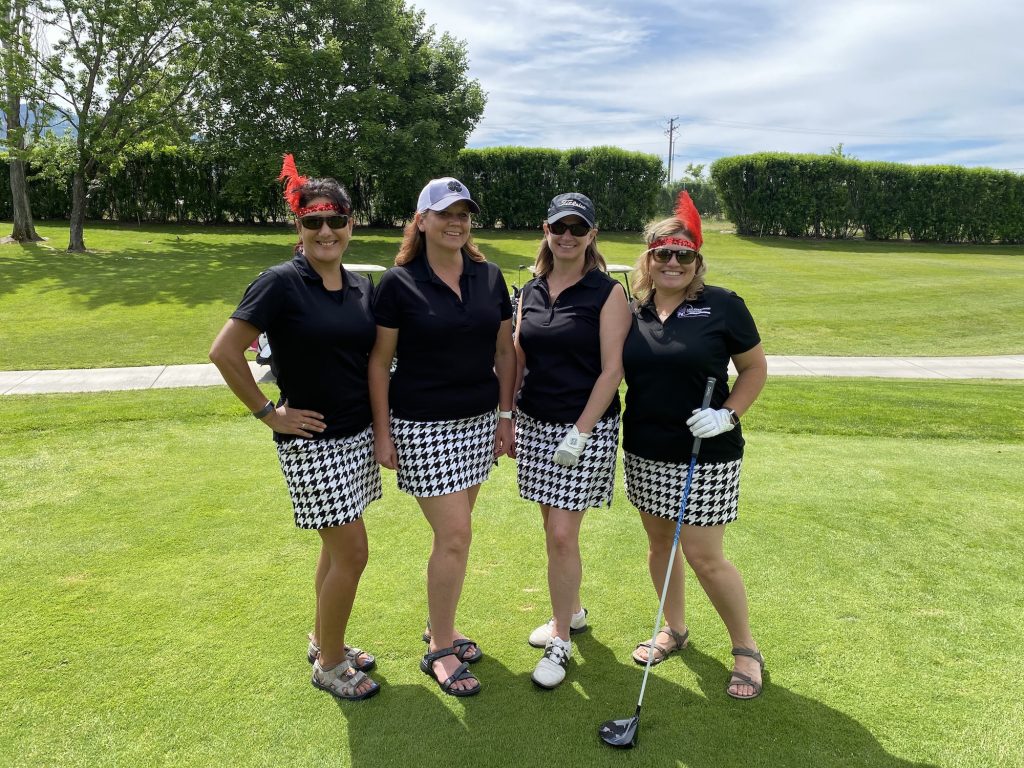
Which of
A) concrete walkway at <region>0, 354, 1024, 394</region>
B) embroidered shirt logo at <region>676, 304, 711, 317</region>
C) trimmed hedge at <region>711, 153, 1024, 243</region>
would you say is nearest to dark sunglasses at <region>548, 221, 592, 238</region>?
embroidered shirt logo at <region>676, 304, 711, 317</region>

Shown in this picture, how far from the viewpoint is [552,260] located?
3.02 m

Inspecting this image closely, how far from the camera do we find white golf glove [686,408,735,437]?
2545mm

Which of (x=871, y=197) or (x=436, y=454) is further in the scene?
(x=871, y=197)

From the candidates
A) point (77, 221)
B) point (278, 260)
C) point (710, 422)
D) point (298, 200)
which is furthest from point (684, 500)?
point (77, 221)

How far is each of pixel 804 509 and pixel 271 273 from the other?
11.0 ft

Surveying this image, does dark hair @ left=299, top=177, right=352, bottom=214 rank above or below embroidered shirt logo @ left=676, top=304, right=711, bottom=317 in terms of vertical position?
above

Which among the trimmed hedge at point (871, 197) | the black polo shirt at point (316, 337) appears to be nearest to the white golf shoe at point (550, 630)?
the black polo shirt at point (316, 337)

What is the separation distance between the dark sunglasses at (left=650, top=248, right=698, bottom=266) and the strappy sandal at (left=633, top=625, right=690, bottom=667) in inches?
58.6

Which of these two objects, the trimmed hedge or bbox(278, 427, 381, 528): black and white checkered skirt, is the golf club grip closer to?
bbox(278, 427, 381, 528): black and white checkered skirt

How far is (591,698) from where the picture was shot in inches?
104

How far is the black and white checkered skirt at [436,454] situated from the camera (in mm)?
2775

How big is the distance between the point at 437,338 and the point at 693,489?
1162 millimetres

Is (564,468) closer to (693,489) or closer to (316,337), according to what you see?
(693,489)

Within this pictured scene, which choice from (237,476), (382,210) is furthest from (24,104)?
(237,476)
